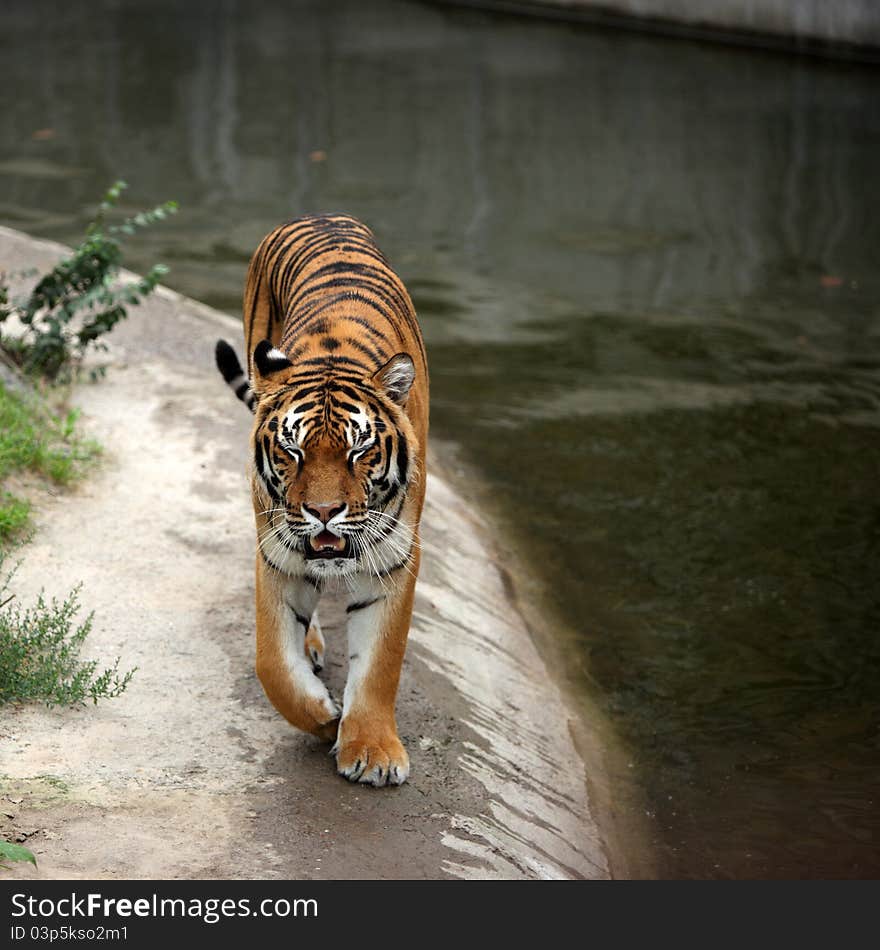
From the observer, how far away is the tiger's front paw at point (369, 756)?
12.1 ft

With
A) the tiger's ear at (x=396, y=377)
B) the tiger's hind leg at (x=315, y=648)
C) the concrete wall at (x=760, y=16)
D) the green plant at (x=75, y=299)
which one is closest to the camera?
the tiger's ear at (x=396, y=377)

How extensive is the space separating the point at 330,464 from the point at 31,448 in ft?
7.33

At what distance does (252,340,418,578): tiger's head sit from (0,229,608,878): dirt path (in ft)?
1.92

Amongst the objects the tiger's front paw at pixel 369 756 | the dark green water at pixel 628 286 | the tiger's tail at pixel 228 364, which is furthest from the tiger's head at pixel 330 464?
the dark green water at pixel 628 286

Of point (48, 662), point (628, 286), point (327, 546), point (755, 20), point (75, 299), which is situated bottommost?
point (628, 286)

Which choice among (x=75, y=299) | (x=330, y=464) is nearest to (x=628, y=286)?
(x=75, y=299)

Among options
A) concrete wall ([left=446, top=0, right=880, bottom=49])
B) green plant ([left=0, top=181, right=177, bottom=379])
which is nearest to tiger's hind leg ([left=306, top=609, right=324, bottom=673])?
green plant ([left=0, top=181, right=177, bottom=379])

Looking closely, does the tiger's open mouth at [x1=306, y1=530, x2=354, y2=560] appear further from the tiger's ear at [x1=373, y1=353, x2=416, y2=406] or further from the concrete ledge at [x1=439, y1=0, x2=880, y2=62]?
the concrete ledge at [x1=439, y1=0, x2=880, y2=62]

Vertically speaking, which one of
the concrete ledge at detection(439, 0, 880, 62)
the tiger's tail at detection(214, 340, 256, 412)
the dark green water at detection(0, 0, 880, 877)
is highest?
the concrete ledge at detection(439, 0, 880, 62)

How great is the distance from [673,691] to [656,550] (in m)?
1.01

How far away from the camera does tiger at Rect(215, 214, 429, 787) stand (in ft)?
10.8

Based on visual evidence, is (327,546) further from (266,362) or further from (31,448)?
(31,448)

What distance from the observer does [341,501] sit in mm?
3262

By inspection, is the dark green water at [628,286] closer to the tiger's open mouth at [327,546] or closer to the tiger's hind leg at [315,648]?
the tiger's hind leg at [315,648]
